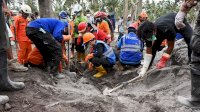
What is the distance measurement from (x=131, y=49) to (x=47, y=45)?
6.90 feet

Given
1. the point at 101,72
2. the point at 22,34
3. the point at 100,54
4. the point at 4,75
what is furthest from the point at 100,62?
the point at 4,75

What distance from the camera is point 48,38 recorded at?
5.44 metres

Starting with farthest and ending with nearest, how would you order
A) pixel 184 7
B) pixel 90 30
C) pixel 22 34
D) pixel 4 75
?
pixel 90 30 → pixel 22 34 → pixel 184 7 → pixel 4 75

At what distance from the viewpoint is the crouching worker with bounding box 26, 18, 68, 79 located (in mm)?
5449

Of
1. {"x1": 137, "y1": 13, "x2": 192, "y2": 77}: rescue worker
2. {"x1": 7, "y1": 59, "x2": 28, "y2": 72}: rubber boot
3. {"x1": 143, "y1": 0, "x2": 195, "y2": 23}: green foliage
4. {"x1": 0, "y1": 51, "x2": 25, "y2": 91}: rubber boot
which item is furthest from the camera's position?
{"x1": 143, "y1": 0, "x2": 195, "y2": 23}: green foliage

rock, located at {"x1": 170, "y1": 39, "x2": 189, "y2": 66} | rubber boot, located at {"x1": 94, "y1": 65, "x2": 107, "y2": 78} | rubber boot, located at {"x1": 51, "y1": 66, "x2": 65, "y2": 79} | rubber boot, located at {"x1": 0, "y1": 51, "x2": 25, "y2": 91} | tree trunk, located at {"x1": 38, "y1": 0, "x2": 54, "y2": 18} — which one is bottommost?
rubber boot, located at {"x1": 94, "y1": 65, "x2": 107, "y2": 78}

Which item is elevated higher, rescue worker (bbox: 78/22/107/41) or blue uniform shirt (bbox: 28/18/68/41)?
blue uniform shirt (bbox: 28/18/68/41)

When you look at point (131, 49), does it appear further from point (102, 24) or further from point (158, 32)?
point (102, 24)

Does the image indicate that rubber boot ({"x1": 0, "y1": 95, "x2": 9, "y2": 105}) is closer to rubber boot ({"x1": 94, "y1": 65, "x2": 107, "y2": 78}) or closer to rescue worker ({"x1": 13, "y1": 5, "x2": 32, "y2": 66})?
rescue worker ({"x1": 13, "y1": 5, "x2": 32, "y2": 66})

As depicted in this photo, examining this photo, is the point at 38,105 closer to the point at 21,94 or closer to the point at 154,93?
the point at 21,94

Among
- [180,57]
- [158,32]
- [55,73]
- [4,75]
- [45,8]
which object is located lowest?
[55,73]

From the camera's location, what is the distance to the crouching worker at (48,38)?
545cm

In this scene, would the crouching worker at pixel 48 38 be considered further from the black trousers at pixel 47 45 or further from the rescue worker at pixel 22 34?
the rescue worker at pixel 22 34

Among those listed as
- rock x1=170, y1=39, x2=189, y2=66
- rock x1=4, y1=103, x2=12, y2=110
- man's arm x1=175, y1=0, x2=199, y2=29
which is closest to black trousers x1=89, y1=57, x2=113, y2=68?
rock x1=170, y1=39, x2=189, y2=66
